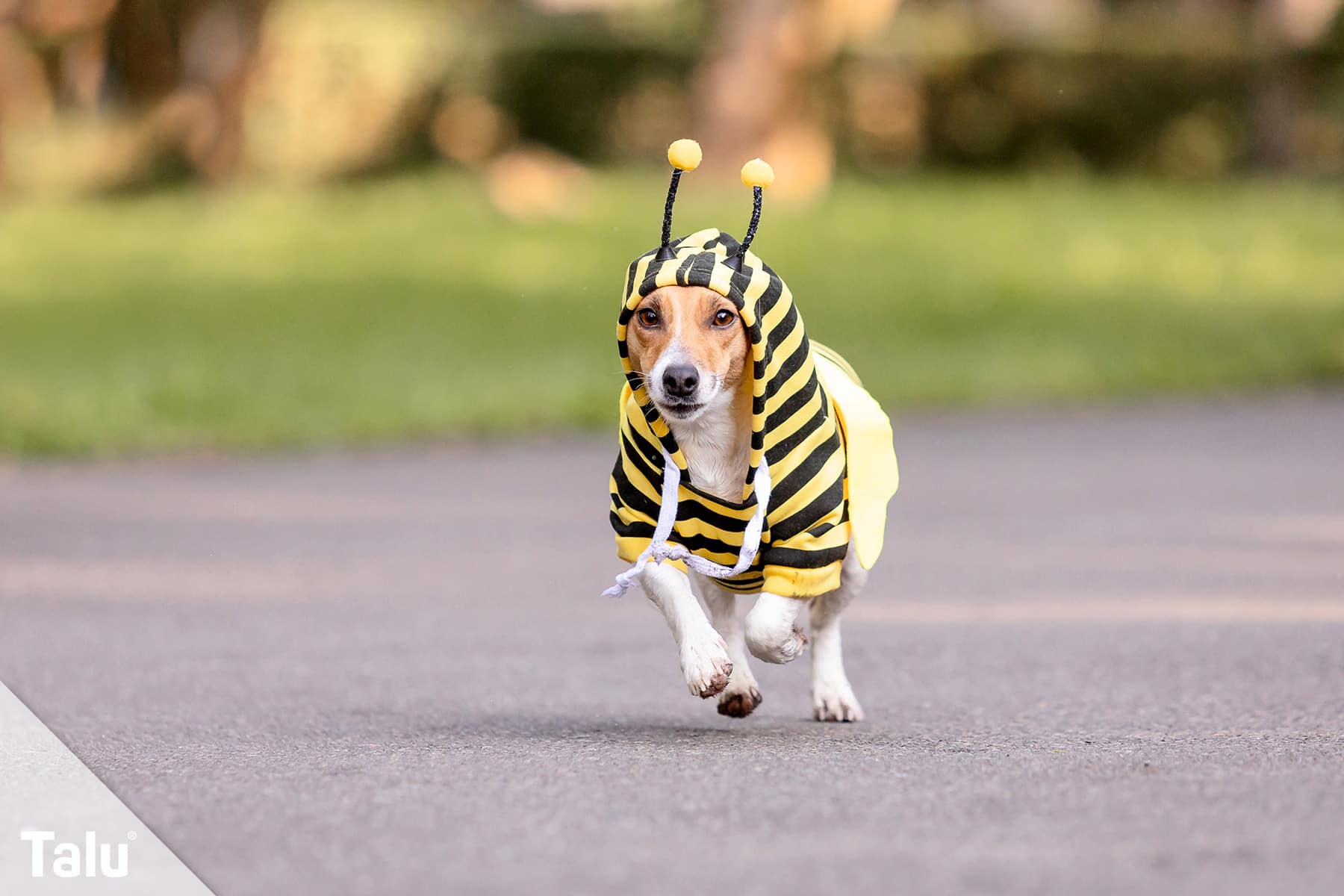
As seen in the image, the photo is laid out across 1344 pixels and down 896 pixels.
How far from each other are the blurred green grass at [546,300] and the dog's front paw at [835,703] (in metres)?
8.36

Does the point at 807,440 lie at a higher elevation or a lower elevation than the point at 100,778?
higher

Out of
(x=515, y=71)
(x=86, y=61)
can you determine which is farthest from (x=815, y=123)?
(x=86, y=61)

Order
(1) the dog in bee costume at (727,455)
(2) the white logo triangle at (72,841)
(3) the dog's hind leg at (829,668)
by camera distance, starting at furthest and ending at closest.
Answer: (3) the dog's hind leg at (829,668) < (1) the dog in bee costume at (727,455) < (2) the white logo triangle at (72,841)

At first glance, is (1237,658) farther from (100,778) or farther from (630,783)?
(100,778)

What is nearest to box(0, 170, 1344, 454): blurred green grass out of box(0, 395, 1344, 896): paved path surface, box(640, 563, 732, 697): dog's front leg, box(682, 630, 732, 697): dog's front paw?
box(0, 395, 1344, 896): paved path surface

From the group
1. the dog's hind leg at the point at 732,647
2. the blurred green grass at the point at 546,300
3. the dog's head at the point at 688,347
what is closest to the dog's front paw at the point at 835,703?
the dog's hind leg at the point at 732,647

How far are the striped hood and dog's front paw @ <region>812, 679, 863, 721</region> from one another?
1.77 feet

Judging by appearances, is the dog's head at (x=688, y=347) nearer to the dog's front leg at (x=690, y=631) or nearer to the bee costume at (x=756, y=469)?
the bee costume at (x=756, y=469)

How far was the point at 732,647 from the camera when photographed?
568cm

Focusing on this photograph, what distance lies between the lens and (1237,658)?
682 centimetres

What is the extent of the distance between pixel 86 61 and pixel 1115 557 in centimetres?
2581

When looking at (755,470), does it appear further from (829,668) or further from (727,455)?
(829,668)

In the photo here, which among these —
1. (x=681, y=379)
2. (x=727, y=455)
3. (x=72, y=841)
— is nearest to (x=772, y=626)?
(x=727, y=455)

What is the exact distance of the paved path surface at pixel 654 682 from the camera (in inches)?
155
